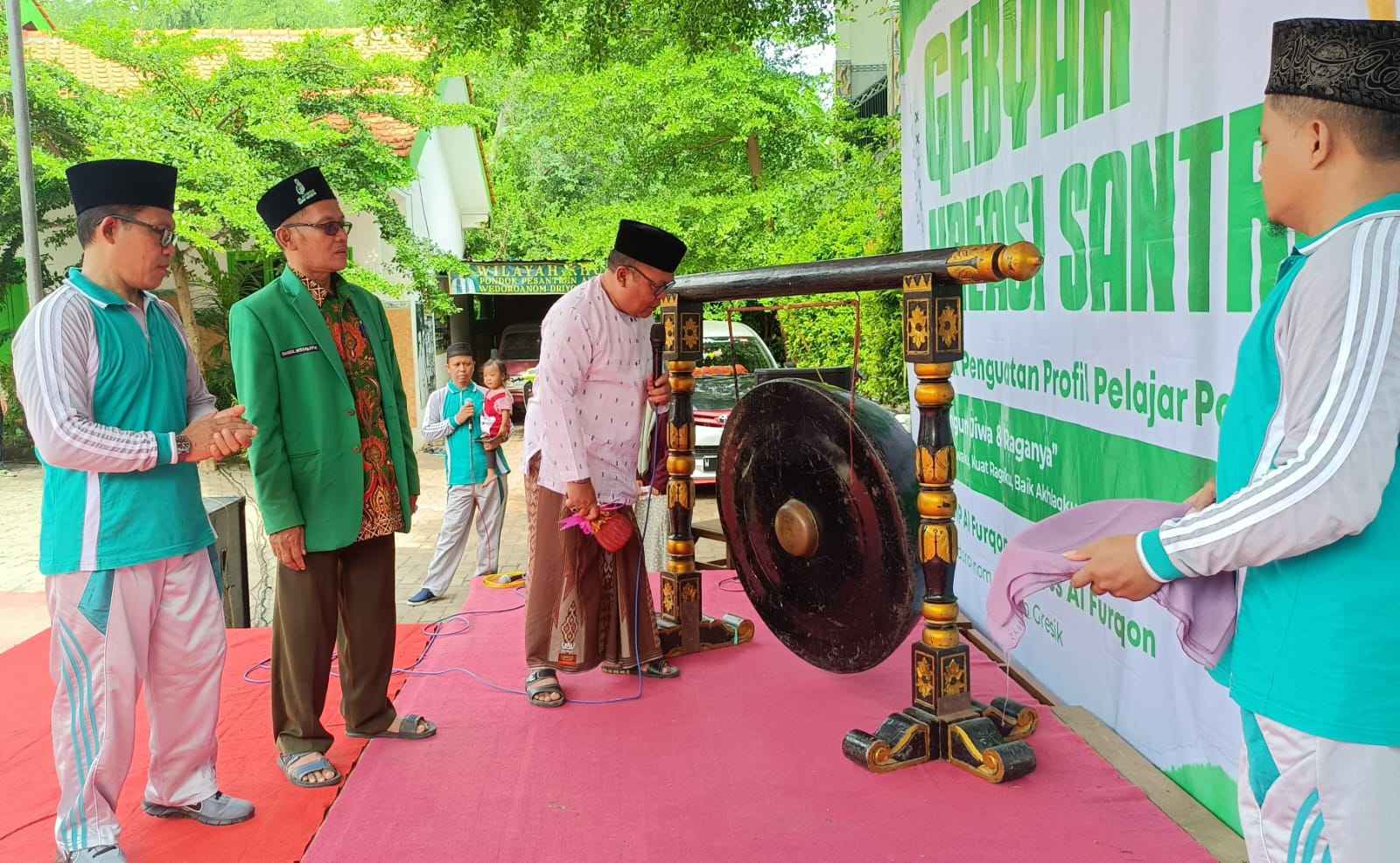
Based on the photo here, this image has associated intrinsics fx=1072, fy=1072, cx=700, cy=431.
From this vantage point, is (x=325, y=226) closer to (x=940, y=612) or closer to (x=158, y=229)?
(x=158, y=229)

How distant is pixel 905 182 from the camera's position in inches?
226

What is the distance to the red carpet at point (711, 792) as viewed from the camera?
2715 millimetres

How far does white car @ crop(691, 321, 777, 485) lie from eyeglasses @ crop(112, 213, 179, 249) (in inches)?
202

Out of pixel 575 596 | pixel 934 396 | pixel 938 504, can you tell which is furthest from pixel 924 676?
pixel 575 596

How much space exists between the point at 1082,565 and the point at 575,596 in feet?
8.00

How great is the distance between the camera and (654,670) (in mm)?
4062

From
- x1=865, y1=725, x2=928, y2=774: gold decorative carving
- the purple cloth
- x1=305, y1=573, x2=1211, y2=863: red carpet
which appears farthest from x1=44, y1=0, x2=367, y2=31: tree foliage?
the purple cloth

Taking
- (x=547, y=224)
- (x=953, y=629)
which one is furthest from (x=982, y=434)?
(x=547, y=224)

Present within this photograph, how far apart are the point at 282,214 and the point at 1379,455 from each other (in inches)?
115

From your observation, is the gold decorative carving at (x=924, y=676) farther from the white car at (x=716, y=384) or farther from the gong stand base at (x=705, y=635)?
the white car at (x=716, y=384)

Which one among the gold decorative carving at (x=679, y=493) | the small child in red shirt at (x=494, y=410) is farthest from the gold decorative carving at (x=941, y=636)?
the small child in red shirt at (x=494, y=410)

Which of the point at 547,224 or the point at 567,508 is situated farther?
the point at 547,224

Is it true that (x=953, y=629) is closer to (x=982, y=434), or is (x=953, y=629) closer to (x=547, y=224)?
(x=982, y=434)

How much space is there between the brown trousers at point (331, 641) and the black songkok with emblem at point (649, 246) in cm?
128
